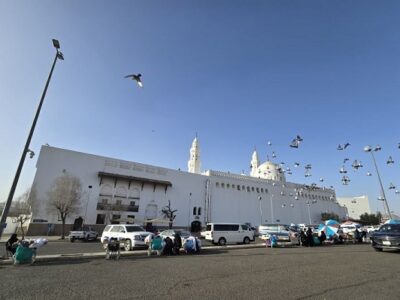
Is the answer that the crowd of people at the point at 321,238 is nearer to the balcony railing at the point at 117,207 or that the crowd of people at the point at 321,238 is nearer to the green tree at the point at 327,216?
the balcony railing at the point at 117,207

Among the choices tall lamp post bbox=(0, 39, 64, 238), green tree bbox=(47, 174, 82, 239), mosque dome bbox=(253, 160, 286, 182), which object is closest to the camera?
tall lamp post bbox=(0, 39, 64, 238)

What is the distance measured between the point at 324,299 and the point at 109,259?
10.6 metres

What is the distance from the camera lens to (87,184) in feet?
148

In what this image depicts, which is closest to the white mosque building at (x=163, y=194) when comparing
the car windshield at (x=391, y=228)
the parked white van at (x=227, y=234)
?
the parked white van at (x=227, y=234)

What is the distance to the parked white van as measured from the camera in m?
24.4

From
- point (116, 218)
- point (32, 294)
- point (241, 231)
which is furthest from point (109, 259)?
point (116, 218)

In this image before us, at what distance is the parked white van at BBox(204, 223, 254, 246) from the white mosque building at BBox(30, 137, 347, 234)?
10.5 m

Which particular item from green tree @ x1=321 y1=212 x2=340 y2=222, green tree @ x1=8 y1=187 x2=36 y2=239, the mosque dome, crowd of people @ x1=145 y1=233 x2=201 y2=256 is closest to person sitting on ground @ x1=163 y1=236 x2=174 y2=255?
crowd of people @ x1=145 y1=233 x2=201 y2=256

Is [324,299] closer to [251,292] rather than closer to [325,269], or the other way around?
[251,292]

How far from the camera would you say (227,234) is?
25000 millimetres

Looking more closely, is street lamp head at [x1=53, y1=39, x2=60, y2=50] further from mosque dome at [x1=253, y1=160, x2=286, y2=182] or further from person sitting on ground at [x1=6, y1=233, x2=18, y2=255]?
mosque dome at [x1=253, y1=160, x2=286, y2=182]

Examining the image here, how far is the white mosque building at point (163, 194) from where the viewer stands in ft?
141

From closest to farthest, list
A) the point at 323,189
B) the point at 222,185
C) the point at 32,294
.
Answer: the point at 32,294 < the point at 222,185 < the point at 323,189

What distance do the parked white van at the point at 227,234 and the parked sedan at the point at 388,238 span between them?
12.7 metres
